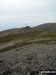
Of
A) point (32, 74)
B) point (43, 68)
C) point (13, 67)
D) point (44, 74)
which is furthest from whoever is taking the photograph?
point (13, 67)

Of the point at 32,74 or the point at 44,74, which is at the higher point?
the point at 44,74

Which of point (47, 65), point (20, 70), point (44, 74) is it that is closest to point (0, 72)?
point (20, 70)

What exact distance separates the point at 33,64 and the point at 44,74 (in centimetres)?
1789

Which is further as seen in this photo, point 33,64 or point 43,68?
point 33,64

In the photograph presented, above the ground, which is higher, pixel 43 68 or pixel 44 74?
pixel 44 74

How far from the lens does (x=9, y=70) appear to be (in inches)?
1405

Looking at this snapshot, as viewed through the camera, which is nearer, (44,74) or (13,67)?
(44,74)

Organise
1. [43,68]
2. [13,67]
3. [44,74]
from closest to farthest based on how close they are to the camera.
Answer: [44,74], [43,68], [13,67]

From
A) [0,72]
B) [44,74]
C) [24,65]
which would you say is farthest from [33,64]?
[44,74]

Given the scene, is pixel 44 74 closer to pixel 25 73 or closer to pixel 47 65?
pixel 25 73

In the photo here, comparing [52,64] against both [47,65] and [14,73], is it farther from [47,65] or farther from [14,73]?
[14,73]

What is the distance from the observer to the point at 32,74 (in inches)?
1273

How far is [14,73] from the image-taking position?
3394cm

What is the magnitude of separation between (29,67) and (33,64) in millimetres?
2375
